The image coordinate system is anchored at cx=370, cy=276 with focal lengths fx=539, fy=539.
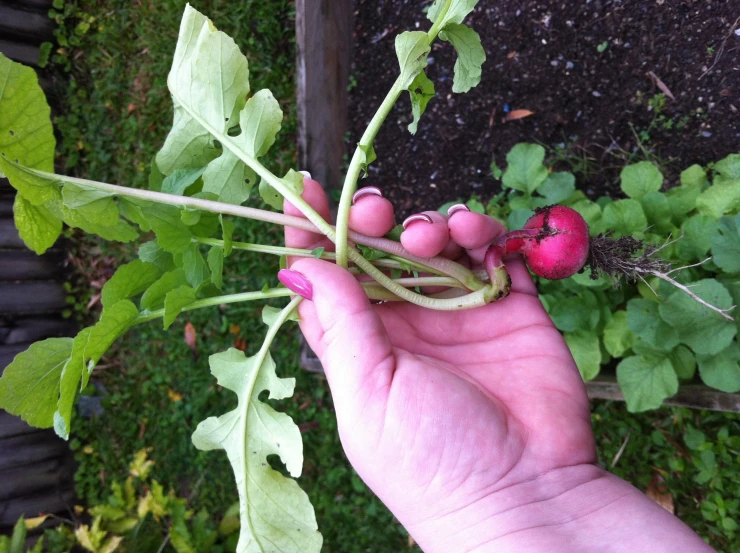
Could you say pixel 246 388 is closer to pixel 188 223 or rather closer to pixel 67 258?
pixel 188 223

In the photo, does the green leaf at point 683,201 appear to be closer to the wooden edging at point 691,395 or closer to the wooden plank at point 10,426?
the wooden edging at point 691,395

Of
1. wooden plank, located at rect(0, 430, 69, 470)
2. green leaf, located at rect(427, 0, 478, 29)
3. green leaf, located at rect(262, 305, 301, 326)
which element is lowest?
wooden plank, located at rect(0, 430, 69, 470)

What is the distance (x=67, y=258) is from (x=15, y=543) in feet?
5.79

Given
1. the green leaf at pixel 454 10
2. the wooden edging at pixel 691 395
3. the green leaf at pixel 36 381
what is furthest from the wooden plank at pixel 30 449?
the green leaf at pixel 454 10

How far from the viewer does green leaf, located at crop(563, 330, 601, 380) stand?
2076 mm

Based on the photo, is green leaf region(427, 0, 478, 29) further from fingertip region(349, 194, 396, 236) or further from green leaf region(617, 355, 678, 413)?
green leaf region(617, 355, 678, 413)

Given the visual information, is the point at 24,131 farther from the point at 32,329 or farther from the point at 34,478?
the point at 34,478

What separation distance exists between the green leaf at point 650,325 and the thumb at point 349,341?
976 millimetres

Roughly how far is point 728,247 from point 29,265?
12.1ft

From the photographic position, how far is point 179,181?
5.80 feet

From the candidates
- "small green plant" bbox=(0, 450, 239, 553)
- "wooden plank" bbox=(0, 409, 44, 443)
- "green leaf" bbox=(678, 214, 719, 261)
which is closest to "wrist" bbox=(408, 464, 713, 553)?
"green leaf" bbox=(678, 214, 719, 261)

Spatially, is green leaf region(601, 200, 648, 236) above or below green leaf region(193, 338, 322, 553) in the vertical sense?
above

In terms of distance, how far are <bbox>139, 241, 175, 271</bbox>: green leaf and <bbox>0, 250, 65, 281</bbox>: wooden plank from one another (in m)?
1.91

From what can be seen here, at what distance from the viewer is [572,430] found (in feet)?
4.85
